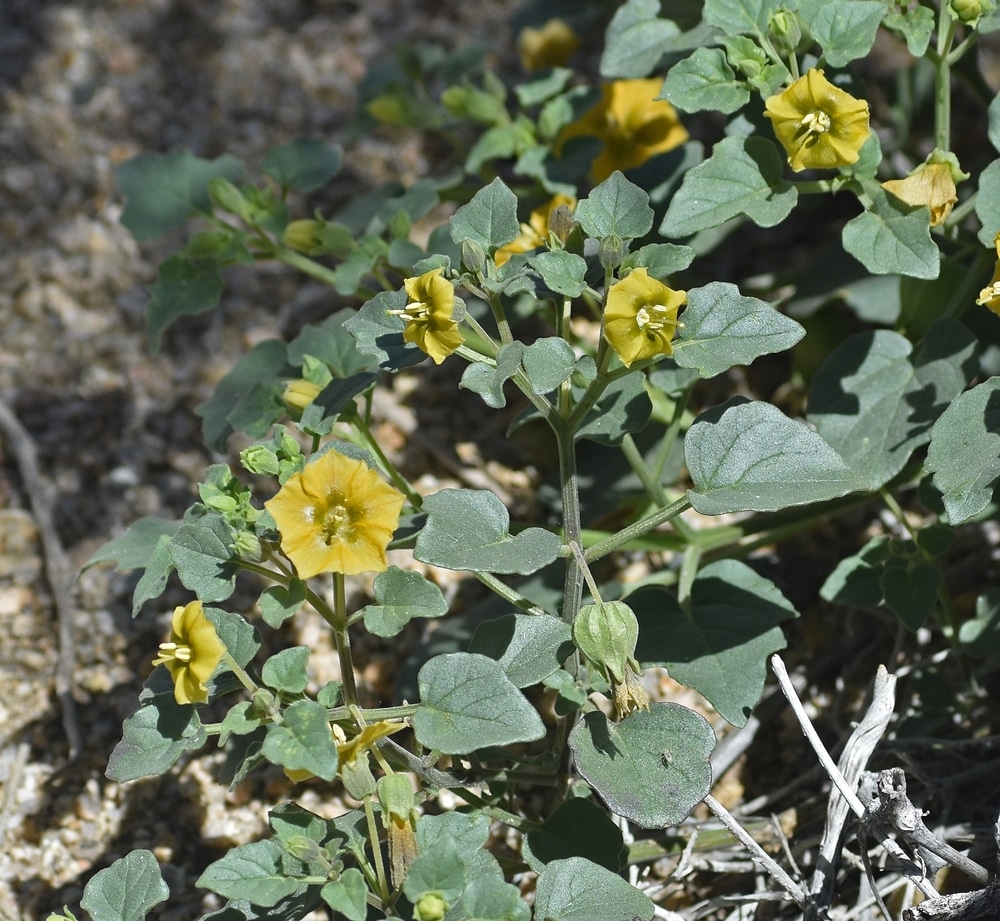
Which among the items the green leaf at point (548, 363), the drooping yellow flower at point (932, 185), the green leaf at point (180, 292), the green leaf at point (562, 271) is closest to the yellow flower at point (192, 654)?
the green leaf at point (548, 363)

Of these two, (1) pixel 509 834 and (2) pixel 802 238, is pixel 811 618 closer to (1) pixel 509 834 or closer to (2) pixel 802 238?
(1) pixel 509 834

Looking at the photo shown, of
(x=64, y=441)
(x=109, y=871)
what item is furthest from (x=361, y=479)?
(x=64, y=441)

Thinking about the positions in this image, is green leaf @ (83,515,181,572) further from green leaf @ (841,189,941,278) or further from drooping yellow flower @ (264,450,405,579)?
green leaf @ (841,189,941,278)

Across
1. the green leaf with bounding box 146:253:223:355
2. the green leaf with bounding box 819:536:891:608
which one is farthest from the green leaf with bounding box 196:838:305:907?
the green leaf with bounding box 146:253:223:355

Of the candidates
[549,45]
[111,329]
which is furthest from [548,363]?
[111,329]

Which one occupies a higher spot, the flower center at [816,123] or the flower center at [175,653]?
the flower center at [816,123]

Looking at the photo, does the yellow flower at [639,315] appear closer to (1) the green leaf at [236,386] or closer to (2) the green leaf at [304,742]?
(2) the green leaf at [304,742]

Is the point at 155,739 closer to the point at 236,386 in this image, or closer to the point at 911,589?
the point at 236,386
